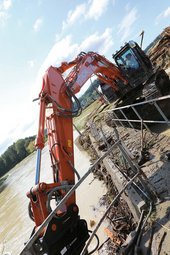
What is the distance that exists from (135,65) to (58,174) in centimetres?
795

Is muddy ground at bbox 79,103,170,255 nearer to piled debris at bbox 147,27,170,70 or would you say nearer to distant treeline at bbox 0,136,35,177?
piled debris at bbox 147,27,170,70

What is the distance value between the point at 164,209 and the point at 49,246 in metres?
1.81

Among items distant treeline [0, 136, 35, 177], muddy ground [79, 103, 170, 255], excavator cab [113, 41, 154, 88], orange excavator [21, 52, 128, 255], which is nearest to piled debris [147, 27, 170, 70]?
excavator cab [113, 41, 154, 88]

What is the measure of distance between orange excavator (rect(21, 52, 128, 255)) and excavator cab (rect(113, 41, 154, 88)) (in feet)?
13.2

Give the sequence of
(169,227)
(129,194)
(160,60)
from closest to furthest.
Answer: (169,227), (129,194), (160,60)

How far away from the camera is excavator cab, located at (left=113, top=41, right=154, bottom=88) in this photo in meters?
11.4

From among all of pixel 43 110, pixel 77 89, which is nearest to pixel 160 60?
pixel 77 89

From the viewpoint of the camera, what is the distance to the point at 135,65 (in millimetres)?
11562

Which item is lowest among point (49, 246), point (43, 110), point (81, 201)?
point (81, 201)

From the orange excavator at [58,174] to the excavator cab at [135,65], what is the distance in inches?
159

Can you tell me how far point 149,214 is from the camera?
169 inches

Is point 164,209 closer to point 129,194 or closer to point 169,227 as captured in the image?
point 169,227

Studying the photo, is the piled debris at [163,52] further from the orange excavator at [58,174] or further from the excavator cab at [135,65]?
the orange excavator at [58,174]

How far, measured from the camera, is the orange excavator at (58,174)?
13.1 ft
